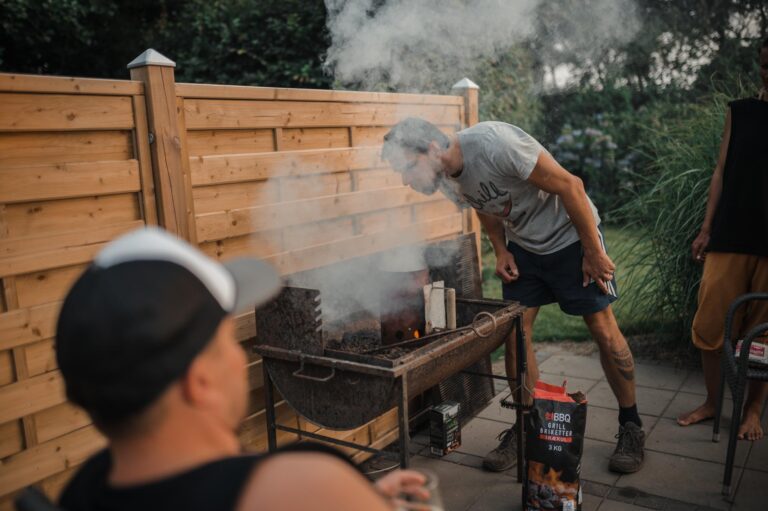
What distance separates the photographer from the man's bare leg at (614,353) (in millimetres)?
3416

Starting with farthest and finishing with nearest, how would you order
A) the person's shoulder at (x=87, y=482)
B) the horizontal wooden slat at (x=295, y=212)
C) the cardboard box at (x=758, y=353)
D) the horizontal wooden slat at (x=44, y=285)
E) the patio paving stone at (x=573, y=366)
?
the patio paving stone at (x=573, y=366)
the cardboard box at (x=758, y=353)
the horizontal wooden slat at (x=295, y=212)
the horizontal wooden slat at (x=44, y=285)
the person's shoulder at (x=87, y=482)

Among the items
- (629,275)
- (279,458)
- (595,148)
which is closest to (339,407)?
(279,458)

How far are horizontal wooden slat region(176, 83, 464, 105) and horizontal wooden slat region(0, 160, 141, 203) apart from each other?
0.42m

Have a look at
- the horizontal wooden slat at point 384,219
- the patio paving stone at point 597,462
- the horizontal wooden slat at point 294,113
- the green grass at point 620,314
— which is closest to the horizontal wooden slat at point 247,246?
the horizontal wooden slat at point 294,113

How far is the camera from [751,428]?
3.57m

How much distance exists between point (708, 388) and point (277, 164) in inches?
112

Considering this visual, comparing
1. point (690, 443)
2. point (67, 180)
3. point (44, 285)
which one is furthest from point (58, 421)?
point (690, 443)

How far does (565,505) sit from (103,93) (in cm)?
255

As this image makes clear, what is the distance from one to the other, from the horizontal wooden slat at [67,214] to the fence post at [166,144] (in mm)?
117

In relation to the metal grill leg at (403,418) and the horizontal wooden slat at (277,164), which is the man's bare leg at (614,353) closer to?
the metal grill leg at (403,418)

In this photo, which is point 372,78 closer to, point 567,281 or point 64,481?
point 567,281

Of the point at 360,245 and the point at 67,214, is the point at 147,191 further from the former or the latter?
the point at 360,245

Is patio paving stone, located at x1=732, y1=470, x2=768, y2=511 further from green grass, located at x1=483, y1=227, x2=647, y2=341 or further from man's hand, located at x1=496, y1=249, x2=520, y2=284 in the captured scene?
green grass, located at x1=483, y1=227, x2=647, y2=341

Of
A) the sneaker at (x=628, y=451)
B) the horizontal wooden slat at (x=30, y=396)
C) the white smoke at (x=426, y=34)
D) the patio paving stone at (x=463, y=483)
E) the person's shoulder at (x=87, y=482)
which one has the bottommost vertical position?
the patio paving stone at (x=463, y=483)
